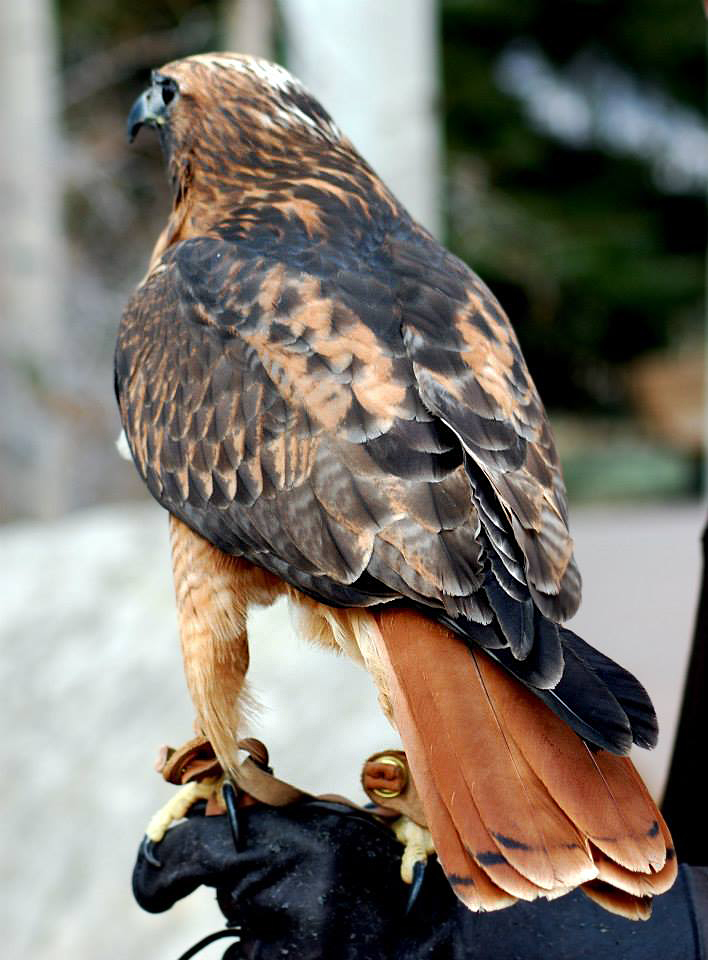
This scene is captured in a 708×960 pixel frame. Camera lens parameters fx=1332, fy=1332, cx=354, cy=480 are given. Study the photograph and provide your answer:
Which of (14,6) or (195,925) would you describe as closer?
Answer: (195,925)

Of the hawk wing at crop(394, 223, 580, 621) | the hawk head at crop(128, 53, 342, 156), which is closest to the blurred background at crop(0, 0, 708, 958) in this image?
the hawk wing at crop(394, 223, 580, 621)

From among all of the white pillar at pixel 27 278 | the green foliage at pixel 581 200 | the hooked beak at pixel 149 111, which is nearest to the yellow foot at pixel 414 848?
the hooked beak at pixel 149 111

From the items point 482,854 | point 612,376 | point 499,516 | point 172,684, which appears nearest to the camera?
point 482,854

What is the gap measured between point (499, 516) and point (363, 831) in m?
0.47

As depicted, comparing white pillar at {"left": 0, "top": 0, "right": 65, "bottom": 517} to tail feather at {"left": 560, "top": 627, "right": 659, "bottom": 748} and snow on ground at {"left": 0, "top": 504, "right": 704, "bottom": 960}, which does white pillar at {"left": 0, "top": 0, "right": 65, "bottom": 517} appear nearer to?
snow on ground at {"left": 0, "top": 504, "right": 704, "bottom": 960}

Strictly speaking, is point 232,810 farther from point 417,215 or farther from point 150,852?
point 417,215

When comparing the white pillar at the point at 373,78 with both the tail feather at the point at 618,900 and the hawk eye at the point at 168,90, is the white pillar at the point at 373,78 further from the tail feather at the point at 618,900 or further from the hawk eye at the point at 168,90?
the tail feather at the point at 618,900

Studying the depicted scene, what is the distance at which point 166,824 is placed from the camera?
6.21 feet

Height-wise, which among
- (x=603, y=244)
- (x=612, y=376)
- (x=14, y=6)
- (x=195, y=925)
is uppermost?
(x=14, y=6)

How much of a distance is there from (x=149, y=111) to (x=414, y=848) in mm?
1351

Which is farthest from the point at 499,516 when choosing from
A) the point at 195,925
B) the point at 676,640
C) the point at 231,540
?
the point at 676,640

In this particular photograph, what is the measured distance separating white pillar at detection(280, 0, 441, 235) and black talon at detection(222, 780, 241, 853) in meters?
4.98

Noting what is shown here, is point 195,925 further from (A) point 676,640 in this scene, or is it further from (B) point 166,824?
(A) point 676,640

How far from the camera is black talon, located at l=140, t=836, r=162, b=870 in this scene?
6.02 feet
